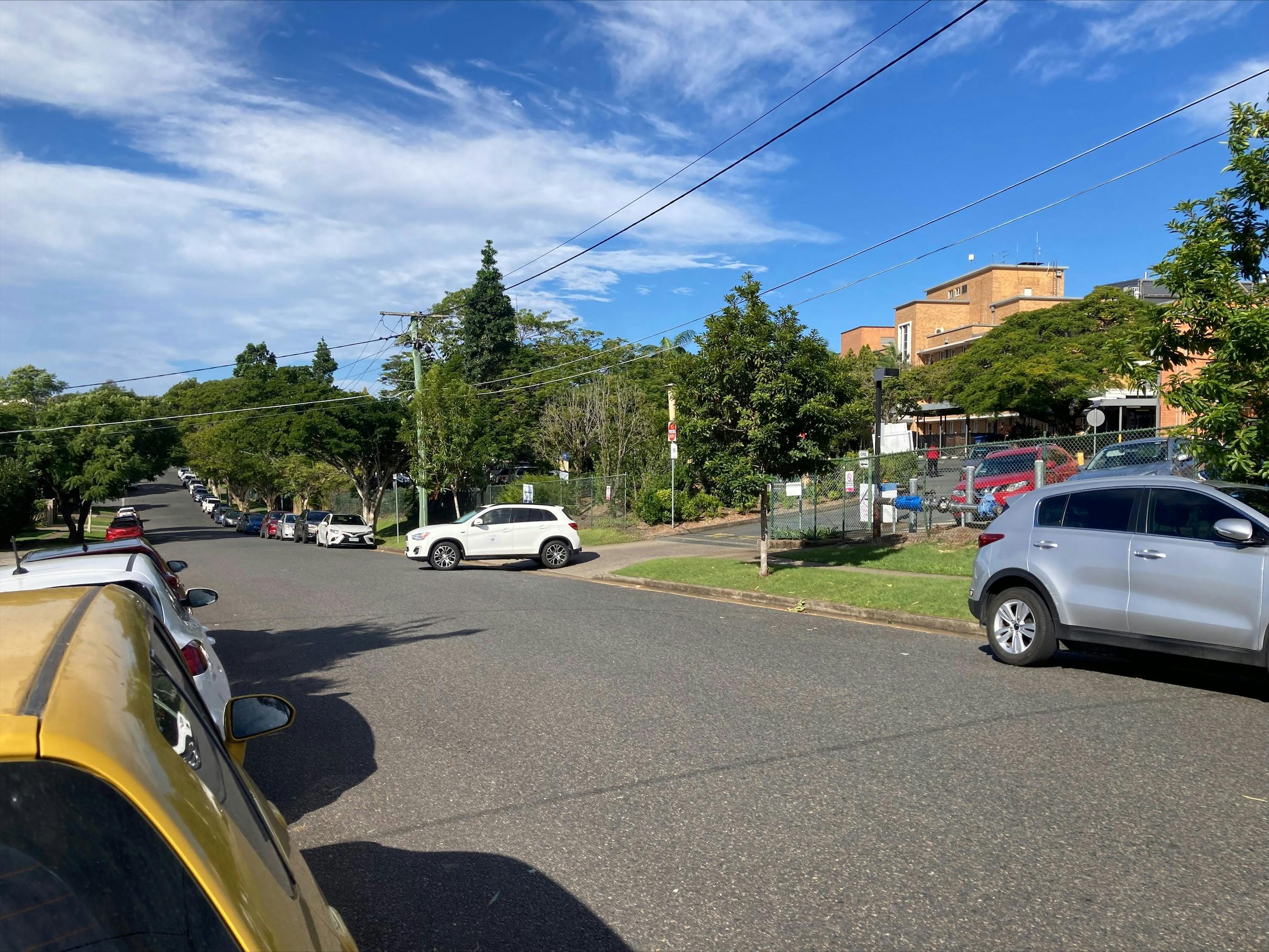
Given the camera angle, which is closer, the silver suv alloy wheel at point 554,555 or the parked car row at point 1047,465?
the parked car row at point 1047,465

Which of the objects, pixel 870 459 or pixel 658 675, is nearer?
pixel 658 675

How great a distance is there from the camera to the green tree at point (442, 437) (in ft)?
114

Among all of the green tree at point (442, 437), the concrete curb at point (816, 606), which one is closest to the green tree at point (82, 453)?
the green tree at point (442, 437)

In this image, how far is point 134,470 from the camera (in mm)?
45156

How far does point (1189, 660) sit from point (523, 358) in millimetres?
51554

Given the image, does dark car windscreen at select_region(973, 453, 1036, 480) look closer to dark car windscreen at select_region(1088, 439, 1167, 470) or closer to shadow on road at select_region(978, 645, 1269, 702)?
dark car windscreen at select_region(1088, 439, 1167, 470)

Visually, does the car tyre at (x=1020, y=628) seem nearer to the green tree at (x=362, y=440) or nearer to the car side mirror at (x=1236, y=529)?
the car side mirror at (x=1236, y=529)

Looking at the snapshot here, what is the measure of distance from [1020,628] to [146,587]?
288 inches

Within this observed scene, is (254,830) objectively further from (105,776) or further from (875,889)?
(875,889)

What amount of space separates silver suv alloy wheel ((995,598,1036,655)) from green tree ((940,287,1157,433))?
39.5m

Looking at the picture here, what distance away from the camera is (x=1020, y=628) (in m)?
9.04

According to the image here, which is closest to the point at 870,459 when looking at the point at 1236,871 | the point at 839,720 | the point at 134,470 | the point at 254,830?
the point at 839,720

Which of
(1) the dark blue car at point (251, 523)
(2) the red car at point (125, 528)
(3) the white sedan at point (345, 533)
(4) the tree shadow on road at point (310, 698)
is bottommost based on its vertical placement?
(1) the dark blue car at point (251, 523)

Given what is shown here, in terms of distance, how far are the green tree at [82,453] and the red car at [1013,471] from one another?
37973 millimetres
